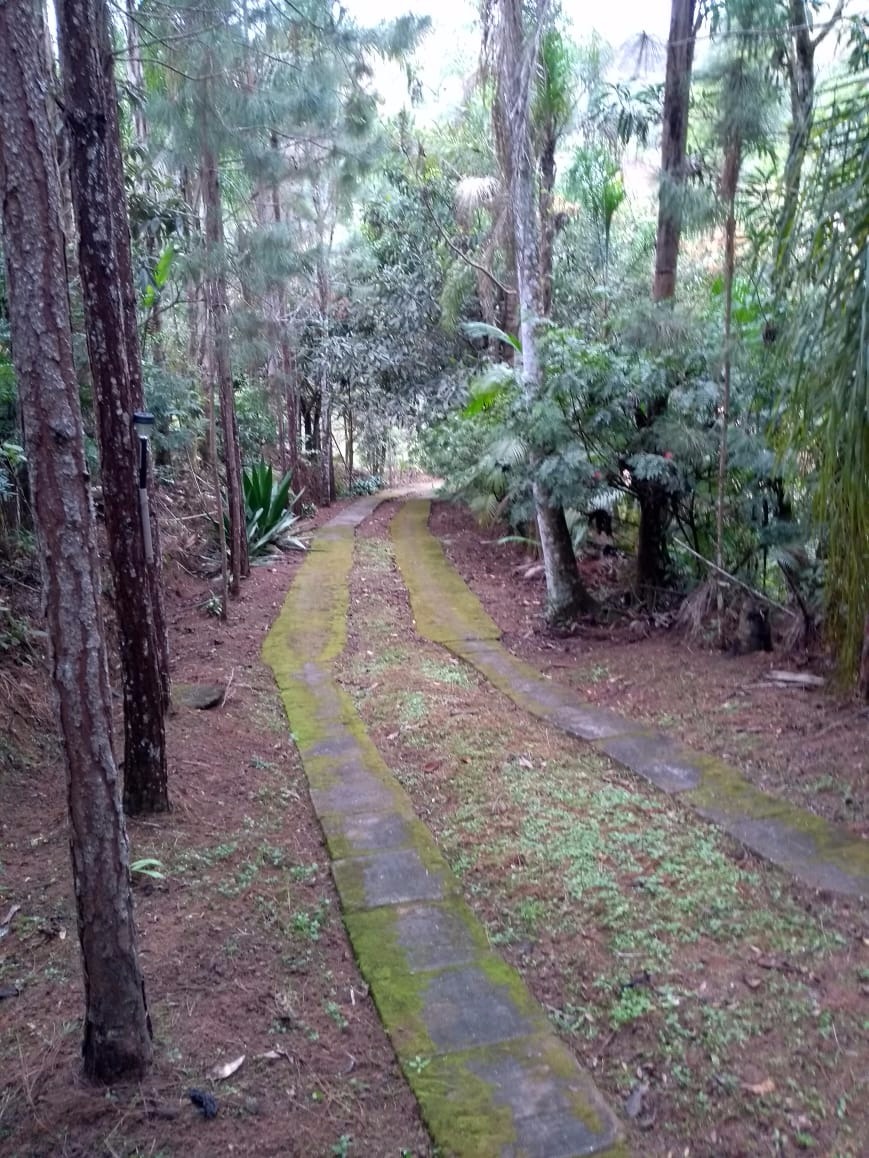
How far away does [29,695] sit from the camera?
4.98 m

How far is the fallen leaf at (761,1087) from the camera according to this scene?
2.42 m

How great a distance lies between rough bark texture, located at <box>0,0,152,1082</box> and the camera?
6.83ft

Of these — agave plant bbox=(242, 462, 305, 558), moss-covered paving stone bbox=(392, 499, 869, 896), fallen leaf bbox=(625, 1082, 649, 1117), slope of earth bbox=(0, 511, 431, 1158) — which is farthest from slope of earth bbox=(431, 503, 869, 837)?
agave plant bbox=(242, 462, 305, 558)

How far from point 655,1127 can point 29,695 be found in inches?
158

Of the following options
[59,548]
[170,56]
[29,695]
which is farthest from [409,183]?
[59,548]

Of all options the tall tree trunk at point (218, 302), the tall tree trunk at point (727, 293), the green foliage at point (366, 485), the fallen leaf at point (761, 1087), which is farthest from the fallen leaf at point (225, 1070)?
the green foliage at point (366, 485)

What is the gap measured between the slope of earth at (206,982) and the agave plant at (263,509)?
19.4 feet

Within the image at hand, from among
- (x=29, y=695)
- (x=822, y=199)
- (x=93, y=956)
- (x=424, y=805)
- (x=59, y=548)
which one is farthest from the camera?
(x=29, y=695)

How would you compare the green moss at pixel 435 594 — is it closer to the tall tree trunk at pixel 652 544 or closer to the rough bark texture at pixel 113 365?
the tall tree trunk at pixel 652 544

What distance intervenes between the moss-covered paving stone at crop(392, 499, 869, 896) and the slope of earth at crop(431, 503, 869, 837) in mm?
129

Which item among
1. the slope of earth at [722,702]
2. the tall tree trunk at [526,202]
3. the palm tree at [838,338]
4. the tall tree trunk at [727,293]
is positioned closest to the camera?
the palm tree at [838,338]

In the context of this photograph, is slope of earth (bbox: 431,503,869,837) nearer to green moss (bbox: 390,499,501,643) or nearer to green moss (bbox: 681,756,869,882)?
green moss (bbox: 681,756,869,882)

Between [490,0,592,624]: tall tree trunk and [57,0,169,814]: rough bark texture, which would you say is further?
[490,0,592,624]: tall tree trunk

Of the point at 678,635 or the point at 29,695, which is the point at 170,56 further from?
the point at 678,635
